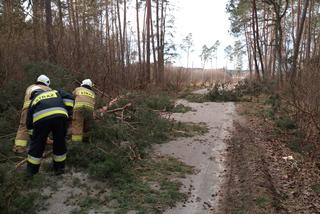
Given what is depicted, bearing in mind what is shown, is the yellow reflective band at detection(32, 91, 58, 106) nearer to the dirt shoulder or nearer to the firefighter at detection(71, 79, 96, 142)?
the firefighter at detection(71, 79, 96, 142)

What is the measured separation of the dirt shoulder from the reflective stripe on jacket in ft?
11.3

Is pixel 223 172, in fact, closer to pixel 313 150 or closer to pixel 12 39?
pixel 313 150

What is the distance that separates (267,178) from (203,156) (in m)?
1.92

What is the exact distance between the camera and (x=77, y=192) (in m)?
5.52

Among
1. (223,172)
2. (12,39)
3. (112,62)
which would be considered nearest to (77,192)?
(223,172)

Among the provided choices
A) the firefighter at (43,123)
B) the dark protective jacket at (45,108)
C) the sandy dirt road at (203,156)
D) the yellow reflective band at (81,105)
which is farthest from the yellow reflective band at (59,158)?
the sandy dirt road at (203,156)

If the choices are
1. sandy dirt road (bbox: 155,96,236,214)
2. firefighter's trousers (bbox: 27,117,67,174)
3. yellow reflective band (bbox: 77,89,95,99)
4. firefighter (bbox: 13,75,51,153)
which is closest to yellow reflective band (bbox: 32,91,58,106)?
firefighter's trousers (bbox: 27,117,67,174)

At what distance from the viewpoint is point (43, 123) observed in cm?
552

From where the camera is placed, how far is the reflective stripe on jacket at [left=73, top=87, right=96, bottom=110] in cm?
697

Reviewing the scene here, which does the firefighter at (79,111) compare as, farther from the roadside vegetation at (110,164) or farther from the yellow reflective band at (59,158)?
the yellow reflective band at (59,158)

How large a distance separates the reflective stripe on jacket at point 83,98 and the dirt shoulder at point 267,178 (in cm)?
344

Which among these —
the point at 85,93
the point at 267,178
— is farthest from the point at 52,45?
the point at 267,178

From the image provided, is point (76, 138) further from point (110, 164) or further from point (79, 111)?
point (110, 164)

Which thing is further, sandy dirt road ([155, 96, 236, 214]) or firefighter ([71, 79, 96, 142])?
firefighter ([71, 79, 96, 142])
